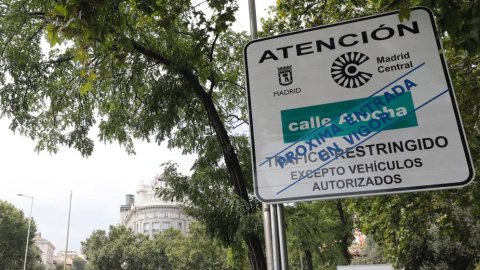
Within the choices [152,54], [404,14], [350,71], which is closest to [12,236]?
[152,54]

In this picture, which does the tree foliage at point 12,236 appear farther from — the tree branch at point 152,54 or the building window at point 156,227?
the building window at point 156,227

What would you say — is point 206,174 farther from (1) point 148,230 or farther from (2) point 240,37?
(1) point 148,230

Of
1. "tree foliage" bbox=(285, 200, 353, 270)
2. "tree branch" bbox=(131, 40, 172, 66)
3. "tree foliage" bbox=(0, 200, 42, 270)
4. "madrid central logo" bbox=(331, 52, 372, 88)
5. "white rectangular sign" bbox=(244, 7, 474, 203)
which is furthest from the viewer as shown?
"tree foliage" bbox=(0, 200, 42, 270)

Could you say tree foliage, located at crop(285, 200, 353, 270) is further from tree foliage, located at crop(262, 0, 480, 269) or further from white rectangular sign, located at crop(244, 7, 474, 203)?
white rectangular sign, located at crop(244, 7, 474, 203)

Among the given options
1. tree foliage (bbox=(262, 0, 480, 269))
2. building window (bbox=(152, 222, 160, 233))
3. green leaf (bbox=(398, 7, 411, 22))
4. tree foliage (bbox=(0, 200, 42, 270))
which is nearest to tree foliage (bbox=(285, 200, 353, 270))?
tree foliage (bbox=(262, 0, 480, 269))

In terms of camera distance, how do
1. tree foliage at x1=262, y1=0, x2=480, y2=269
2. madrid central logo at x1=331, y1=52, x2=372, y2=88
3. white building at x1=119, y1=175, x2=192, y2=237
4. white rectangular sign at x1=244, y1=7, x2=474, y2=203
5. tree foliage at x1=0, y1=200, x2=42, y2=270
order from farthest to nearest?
1. white building at x1=119, y1=175, x2=192, y2=237
2. tree foliage at x1=0, y1=200, x2=42, y2=270
3. tree foliage at x1=262, y1=0, x2=480, y2=269
4. madrid central logo at x1=331, y1=52, x2=372, y2=88
5. white rectangular sign at x1=244, y1=7, x2=474, y2=203

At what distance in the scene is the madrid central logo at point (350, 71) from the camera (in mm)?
1543

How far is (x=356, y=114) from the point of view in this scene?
1493 mm

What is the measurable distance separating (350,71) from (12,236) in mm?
45012

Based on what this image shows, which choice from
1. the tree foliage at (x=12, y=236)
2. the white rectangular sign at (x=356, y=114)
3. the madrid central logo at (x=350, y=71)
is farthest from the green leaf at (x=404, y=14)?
the tree foliage at (x=12, y=236)

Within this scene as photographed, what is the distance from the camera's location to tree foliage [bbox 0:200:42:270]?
37031mm

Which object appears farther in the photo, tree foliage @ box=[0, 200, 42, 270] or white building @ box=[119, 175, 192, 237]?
white building @ box=[119, 175, 192, 237]

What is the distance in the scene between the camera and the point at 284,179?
1.52 m

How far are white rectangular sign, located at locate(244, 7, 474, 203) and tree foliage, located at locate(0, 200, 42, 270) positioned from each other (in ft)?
143
